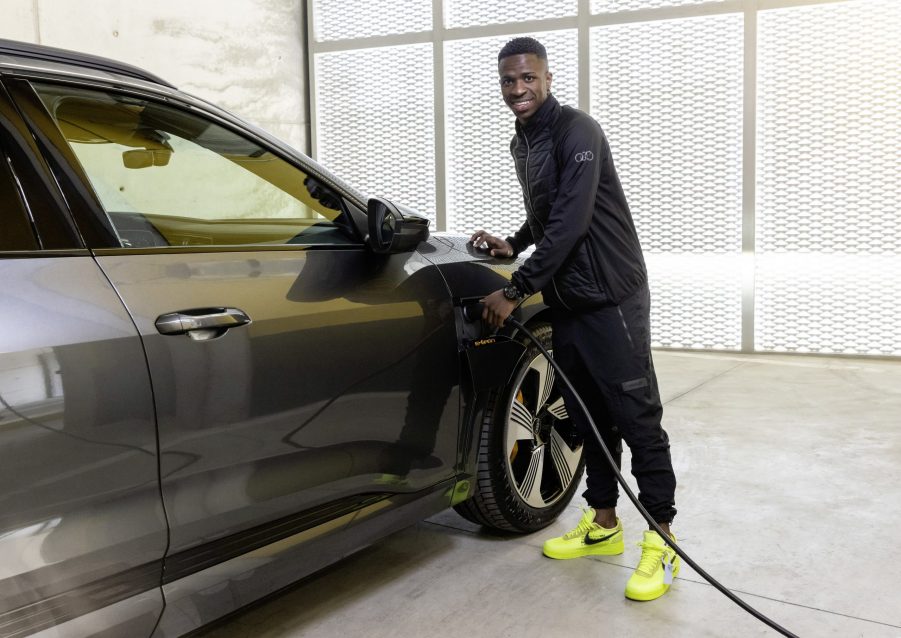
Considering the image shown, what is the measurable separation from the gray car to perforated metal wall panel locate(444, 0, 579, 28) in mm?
5313

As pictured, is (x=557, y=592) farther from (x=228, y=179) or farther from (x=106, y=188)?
(x=106, y=188)

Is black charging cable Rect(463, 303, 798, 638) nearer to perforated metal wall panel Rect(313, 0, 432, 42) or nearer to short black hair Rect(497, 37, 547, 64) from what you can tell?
short black hair Rect(497, 37, 547, 64)

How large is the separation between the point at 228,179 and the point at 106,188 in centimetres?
46

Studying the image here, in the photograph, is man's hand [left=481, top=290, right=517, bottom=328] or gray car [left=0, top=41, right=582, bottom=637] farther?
man's hand [left=481, top=290, right=517, bottom=328]

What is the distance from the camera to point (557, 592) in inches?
107

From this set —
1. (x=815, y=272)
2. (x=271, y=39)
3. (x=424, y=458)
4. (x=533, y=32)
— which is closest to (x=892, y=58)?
(x=815, y=272)

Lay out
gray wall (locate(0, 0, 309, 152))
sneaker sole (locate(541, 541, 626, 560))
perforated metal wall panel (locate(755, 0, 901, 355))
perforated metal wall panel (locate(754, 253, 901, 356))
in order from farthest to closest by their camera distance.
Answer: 1. perforated metal wall panel (locate(754, 253, 901, 356))
2. perforated metal wall panel (locate(755, 0, 901, 355))
3. gray wall (locate(0, 0, 309, 152))
4. sneaker sole (locate(541, 541, 626, 560))

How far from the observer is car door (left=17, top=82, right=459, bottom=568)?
73.1 inches

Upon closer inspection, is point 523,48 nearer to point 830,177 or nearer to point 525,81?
point 525,81

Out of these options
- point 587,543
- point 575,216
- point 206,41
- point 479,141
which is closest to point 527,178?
point 575,216

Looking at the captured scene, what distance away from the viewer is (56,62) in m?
1.91

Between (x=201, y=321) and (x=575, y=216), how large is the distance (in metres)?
1.20

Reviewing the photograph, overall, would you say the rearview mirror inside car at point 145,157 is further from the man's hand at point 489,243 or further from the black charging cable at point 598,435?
the man's hand at point 489,243

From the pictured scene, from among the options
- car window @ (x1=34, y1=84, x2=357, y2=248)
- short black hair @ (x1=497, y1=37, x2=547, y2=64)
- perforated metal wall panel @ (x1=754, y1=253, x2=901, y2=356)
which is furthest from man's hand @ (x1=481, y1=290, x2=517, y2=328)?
perforated metal wall panel @ (x1=754, y1=253, x2=901, y2=356)
